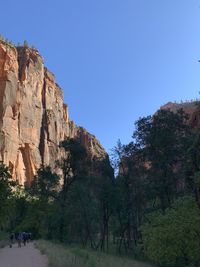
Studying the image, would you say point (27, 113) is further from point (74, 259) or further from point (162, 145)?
point (74, 259)

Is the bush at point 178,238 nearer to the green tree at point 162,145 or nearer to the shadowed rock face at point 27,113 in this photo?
the green tree at point 162,145

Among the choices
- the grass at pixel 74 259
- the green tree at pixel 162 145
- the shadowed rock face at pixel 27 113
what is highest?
the shadowed rock face at pixel 27 113

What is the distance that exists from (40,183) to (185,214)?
109 feet

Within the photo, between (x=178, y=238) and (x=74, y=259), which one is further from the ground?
(x=178, y=238)

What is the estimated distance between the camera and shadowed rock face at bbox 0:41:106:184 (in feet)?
332

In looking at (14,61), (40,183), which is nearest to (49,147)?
(14,61)

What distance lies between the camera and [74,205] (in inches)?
2247

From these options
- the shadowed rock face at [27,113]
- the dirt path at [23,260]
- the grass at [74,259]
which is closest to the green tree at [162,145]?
the grass at [74,259]

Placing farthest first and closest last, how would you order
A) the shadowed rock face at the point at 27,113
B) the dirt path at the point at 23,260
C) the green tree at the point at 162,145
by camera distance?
the shadowed rock face at the point at 27,113, the green tree at the point at 162,145, the dirt path at the point at 23,260

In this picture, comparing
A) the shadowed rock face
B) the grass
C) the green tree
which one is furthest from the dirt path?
the shadowed rock face

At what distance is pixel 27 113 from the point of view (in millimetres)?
111812

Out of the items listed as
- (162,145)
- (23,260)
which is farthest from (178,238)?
(162,145)

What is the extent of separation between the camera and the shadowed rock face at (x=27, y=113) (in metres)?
101

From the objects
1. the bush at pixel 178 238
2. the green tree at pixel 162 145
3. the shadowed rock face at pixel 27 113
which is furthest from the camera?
the shadowed rock face at pixel 27 113
